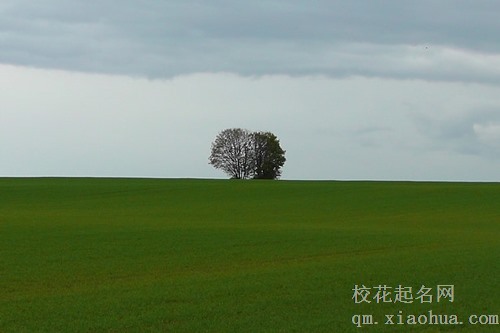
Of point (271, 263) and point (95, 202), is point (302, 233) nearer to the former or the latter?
point (271, 263)

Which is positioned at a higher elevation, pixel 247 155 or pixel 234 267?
pixel 247 155

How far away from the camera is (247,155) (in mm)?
125812

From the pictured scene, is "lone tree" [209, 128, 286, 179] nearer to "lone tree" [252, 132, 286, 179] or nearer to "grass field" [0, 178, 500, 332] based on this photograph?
"lone tree" [252, 132, 286, 179]

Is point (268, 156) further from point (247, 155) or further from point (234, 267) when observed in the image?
point (234, 267)

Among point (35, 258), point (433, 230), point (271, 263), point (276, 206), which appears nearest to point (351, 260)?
point (271, 263)

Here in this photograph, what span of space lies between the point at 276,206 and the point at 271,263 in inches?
1319

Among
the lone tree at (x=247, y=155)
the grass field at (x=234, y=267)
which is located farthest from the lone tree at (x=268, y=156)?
the grass field at (x=234, y=267)

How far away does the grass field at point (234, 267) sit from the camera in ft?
47.5

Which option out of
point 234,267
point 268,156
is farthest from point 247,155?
point 234,267

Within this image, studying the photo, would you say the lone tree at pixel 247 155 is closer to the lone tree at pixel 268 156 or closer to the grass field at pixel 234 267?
the lone tree at pixel 268 156

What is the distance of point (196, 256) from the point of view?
2556 centimetres

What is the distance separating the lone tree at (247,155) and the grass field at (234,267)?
232ft

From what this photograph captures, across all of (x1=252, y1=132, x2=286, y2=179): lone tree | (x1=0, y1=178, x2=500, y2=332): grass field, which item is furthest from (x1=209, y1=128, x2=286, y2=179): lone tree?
(x1=0, y1=178, x2=500, y2=332): grass field

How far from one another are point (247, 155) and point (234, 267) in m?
103
